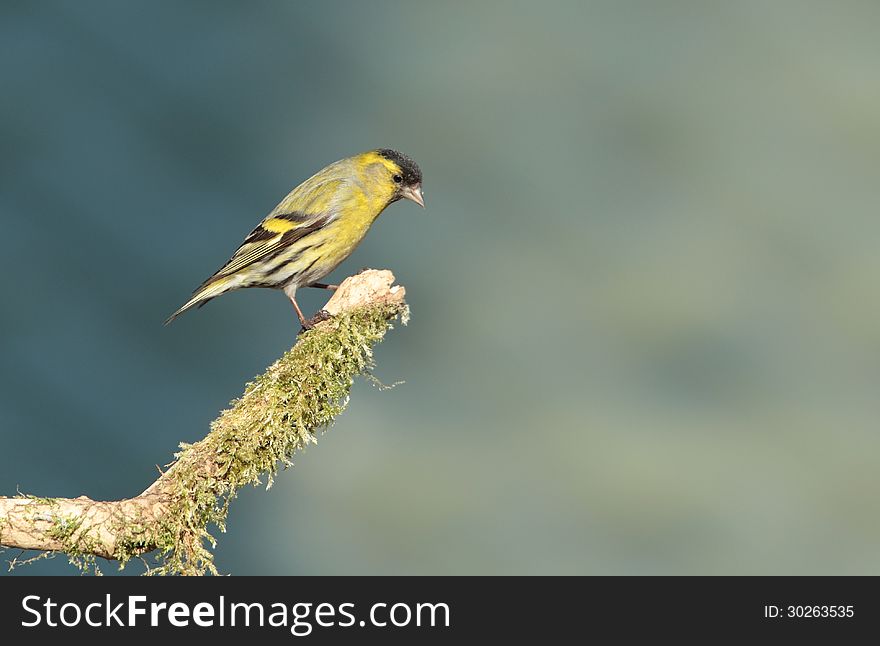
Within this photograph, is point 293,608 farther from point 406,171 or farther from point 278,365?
point 406,171

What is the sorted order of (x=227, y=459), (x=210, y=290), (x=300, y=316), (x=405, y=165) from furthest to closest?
(x=405, y=165), (x=210, y=290), (x=300, y=316), (x=227, y=459)

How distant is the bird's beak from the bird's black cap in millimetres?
30

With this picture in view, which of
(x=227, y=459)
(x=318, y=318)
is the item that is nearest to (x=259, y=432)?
(x=227, y=459)

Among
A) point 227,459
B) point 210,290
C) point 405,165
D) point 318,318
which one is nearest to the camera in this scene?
point 227,459

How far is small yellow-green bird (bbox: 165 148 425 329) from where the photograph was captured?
5496 millimetres

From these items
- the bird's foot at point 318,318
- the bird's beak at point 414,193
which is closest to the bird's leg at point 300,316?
the bird's foot at point 318,318

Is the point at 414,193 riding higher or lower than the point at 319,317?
higher

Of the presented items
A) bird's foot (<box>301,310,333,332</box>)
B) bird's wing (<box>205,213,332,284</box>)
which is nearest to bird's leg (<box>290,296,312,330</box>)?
bird's foot (<box>301,310,333,332</box>)

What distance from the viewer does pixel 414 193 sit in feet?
19.5

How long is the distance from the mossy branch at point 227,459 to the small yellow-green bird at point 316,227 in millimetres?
1003

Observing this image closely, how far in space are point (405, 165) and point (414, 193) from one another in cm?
18

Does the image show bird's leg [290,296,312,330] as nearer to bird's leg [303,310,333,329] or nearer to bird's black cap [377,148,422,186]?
bird's leg [303,310,333,329]

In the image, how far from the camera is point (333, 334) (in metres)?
4.29

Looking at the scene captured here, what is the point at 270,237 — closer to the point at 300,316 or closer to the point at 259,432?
the point at 300,316
